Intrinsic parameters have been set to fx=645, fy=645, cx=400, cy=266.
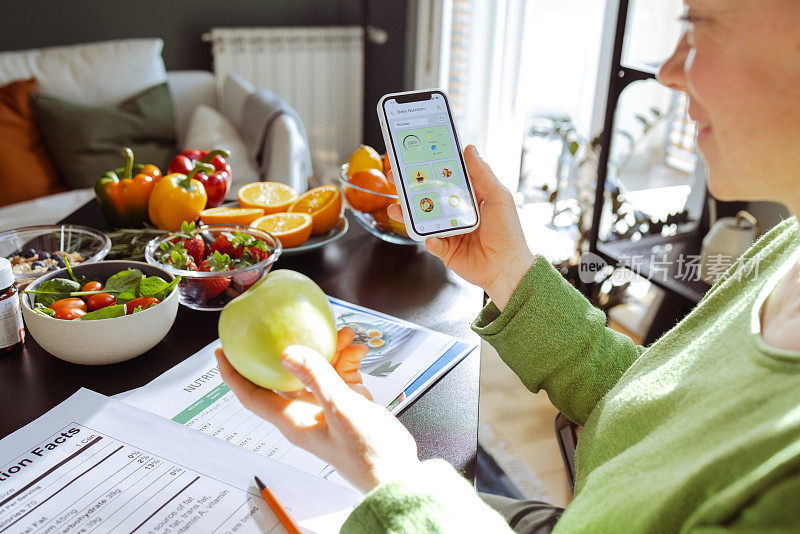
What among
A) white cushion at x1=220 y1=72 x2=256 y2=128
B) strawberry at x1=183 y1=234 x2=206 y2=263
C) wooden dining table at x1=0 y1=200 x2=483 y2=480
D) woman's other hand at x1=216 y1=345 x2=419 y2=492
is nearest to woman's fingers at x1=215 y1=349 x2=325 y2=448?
woman's other hand at x1=216 y1=345 x2=419 y2=492

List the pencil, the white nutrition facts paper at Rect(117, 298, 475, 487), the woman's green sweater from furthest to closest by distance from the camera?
the white nutrition facts paper at Rect(117, 298, 475, 487) → the pencil → the woman's green sweater

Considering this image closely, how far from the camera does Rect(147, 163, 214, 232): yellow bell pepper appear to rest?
1.19 metres

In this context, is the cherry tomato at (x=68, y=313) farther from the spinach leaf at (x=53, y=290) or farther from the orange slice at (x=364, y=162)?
the orange slice at (x=364, y=162)

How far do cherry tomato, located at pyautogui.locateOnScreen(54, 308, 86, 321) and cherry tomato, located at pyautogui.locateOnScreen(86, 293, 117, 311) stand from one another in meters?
0.03

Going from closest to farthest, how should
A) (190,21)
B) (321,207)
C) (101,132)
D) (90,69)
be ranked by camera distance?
(321,207)
(101,132)
(90,69)
(190,21)

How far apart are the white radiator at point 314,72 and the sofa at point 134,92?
14.1 inches

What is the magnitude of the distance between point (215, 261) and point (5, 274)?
0.27 m

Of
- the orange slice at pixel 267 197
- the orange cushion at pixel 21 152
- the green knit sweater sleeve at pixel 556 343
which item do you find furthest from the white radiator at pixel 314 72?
the green knit sweater sleeve at pixel 556 343

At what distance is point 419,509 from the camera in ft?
1.81

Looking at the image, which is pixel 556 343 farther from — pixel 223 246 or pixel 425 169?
pixel 223 246

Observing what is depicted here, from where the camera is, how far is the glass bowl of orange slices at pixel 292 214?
1.13m

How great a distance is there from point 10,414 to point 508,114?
2427 millimetres

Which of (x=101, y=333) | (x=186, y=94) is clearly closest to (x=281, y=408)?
(x=101, y=333)

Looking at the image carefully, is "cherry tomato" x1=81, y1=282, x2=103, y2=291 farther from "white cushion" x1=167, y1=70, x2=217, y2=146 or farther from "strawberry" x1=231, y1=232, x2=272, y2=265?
"white cushion" x1=167, y1=70, x2=217, y2=146
